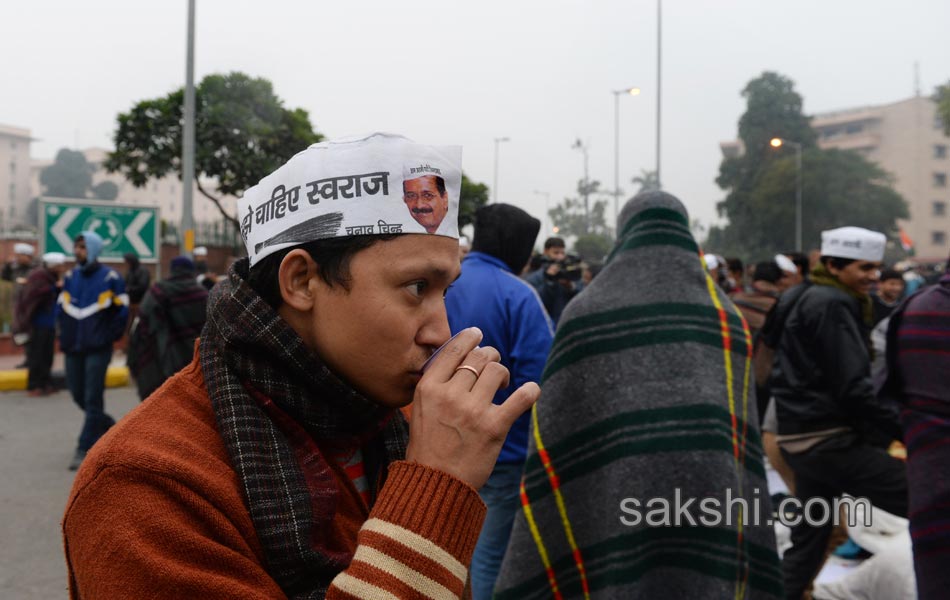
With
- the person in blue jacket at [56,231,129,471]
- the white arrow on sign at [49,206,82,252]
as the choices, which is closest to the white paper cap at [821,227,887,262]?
the person in blue jacket at [56,231,129,471]

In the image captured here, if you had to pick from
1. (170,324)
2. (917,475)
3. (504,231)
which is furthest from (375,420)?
(170,324)

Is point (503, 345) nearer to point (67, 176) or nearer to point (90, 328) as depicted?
point (90, 328)

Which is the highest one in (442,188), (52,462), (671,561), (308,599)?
(442,188)

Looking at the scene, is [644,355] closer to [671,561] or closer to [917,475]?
[671,561]

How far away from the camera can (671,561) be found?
2312mm

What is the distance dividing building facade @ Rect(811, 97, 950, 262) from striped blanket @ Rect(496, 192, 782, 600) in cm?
6771

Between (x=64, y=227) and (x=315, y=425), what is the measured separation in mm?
11613

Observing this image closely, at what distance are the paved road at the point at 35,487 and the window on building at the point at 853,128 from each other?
81.2 metres

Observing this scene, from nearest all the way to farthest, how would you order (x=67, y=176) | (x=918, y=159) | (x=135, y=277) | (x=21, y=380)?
1. (x=135, y=277)
2. (x=21, y=380)
3. (x=918, y=159)
4. (x=67, y=176)

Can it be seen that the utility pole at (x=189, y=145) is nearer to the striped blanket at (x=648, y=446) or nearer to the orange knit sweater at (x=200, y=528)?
the striped blanket at (x=648, y=446)

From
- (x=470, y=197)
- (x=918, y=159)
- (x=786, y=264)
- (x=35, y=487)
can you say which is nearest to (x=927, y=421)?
(x=786, y=264)

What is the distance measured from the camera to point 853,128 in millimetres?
79000

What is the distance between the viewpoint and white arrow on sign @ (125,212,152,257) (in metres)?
12.0

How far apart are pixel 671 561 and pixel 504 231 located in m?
2.06
